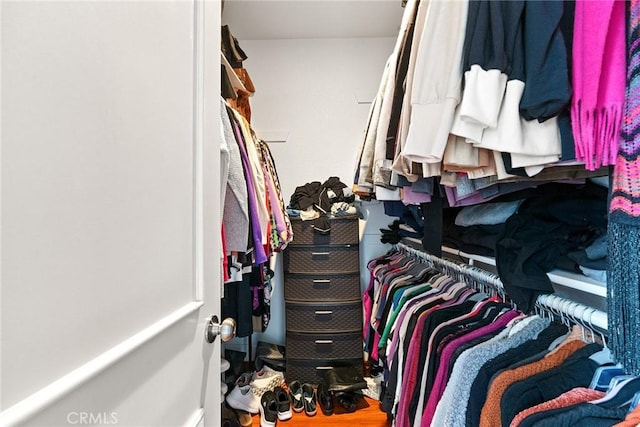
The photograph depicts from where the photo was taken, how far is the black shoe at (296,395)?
1.90 meters

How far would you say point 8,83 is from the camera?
306 mm

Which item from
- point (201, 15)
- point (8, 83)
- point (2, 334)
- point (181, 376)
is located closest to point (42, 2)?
point (8, 83)

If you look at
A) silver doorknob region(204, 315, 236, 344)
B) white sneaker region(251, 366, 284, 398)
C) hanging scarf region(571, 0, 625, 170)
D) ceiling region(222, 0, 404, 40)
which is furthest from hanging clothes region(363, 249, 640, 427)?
ceiling region(222, 0, 404, 40)

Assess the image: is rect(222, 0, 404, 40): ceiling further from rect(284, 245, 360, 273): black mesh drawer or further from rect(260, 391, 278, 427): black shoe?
rect(260, 391, 278, 427): black shoe

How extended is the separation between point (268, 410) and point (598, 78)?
187 cm

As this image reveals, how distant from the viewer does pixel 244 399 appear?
187 cm

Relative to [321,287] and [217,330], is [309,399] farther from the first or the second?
[217,330]

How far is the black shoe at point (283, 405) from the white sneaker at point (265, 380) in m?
0.12

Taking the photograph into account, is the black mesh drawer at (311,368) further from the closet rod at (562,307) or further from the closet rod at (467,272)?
the closet rod at (562,307)

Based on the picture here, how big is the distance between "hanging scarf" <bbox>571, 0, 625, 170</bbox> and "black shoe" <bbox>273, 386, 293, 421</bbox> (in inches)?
69.8

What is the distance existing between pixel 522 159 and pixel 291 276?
5.72ft

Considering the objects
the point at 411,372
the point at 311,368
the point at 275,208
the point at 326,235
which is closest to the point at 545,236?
the point at 411,372

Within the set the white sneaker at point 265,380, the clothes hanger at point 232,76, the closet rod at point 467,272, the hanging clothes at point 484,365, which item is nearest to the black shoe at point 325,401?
the white sneaker at point 265,380

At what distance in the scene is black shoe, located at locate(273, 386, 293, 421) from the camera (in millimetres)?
1820
